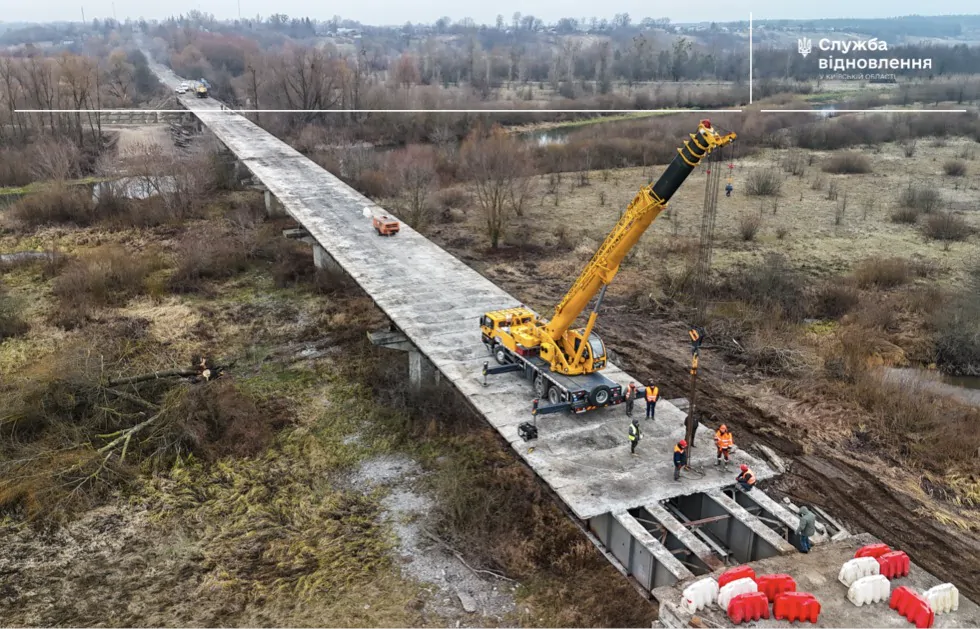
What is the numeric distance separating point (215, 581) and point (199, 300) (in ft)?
60.1

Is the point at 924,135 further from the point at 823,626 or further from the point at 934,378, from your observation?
the point at 823,626

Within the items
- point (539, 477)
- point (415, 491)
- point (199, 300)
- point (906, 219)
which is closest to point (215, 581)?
point (415, 491)

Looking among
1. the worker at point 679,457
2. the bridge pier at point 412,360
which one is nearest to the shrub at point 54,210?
the bridge pier at point 412,360

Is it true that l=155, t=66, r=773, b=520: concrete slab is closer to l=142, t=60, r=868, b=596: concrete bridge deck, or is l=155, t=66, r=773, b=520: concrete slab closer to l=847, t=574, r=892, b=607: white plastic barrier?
l=142, t=60, r=868, b=596: concrete bridge deck

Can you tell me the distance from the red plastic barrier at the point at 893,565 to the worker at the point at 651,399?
6274mm

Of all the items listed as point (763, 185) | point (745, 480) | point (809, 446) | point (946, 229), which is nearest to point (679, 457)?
point (745, 480)

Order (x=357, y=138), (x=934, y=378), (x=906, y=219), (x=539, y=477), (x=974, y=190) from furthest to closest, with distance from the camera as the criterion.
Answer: (x=357, y=138)
(x=974, y=190)
(x=906, y=219)
(x=934, y=378)
(x=539, y=477)

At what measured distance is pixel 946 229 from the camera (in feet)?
129

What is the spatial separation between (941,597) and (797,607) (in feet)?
7.42

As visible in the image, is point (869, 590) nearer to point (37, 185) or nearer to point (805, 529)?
point (805, 529)

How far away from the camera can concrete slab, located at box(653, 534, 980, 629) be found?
11.1 meters

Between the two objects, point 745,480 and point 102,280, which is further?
point 102,280

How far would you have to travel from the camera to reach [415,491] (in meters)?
19.1

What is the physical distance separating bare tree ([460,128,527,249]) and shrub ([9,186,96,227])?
76.0 feet
